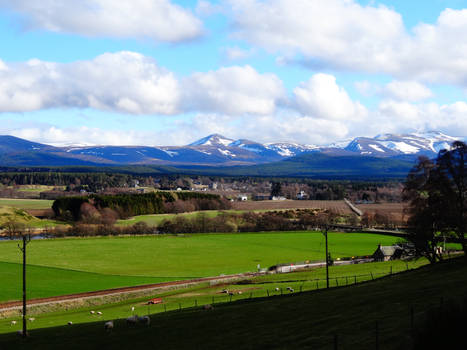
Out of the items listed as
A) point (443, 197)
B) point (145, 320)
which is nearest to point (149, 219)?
point (443, 197)

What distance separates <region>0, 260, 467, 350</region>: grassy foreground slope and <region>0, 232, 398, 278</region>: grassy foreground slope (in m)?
39.3

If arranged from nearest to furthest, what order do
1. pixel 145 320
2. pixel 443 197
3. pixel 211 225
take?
pixel 145 320 < pixel 443 197 < pixel 211 225

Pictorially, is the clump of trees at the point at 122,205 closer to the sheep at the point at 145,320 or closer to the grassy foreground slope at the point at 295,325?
the sheep at the point at 145,320

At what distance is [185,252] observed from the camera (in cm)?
10281

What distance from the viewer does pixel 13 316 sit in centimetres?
5191

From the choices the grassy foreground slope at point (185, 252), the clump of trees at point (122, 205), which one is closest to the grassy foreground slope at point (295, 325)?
the grassy foreground slope at point (185, 252)

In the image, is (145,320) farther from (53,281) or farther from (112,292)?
(53,281)

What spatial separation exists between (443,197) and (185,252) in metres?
61.1

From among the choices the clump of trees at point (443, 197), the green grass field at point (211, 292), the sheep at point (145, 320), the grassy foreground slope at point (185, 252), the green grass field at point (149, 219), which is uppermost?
the clump of trees at point (443, 197)

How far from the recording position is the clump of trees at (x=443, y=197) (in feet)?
164

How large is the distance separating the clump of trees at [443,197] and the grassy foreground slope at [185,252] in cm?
3460

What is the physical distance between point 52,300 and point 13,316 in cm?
650

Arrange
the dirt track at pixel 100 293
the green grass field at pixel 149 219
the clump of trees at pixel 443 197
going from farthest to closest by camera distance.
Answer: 1. the green grass field at pixel 149 219
2. the dirt track at pixel 100 293
3. the clump of trees at pixel 443 197

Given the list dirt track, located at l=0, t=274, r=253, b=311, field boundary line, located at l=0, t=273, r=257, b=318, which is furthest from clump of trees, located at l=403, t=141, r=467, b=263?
dirt track, located at l=0, t=274, r=253, b=311
